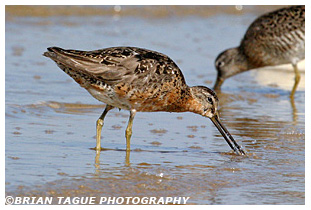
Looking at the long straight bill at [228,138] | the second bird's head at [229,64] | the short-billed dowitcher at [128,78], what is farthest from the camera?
the second bird's head at [229,64]

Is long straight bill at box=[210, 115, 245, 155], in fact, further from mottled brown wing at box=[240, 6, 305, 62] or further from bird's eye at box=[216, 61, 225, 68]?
bird's eye at box=[216, 61, 225, 68]

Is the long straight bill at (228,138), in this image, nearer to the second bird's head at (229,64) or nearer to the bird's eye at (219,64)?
the second bird's head at (229,64)

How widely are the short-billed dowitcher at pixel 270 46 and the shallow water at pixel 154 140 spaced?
311mm

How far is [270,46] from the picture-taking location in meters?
10.5

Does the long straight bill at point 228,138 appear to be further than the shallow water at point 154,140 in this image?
Yes

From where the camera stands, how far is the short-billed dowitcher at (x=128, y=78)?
6.21 m

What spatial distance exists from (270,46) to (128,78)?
473 cm

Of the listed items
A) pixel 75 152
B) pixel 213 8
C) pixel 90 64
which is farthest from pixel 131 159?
pixel 213 8

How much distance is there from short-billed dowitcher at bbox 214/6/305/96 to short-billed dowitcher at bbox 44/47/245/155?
12.6ft

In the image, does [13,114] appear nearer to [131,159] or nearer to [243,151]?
[131,159]

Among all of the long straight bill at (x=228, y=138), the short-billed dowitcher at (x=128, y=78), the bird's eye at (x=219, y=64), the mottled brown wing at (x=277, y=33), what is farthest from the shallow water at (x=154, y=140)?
the mottled brown wing at (x=277, y=33)

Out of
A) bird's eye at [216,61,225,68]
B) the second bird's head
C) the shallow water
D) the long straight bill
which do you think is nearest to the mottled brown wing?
the second bird's head
